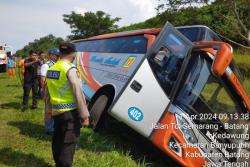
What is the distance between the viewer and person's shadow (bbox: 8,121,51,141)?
7.37 metres

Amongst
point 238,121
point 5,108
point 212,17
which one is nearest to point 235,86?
point 238,121

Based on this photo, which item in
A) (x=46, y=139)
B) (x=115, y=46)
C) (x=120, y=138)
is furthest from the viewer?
(x=115, y=46)

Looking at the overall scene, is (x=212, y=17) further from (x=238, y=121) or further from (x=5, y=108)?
(x=238, y=121)

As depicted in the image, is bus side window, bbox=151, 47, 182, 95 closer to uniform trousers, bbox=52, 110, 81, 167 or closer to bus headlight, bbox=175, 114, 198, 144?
bus headlight, bbox=175, 114, 198, 144

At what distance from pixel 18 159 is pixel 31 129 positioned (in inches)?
76.7

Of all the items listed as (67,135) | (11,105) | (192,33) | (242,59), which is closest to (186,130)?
(67,135)

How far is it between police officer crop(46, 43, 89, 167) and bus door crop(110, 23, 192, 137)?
3.81 feet

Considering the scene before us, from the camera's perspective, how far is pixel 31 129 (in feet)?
26.0

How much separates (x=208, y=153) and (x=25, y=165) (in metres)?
2.97

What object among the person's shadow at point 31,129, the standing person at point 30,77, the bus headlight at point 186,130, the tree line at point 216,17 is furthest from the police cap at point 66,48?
the tree line at point 216,17

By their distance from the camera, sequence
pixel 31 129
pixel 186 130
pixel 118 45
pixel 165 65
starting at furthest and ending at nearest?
pixel 118 45 → pixel 31 129 → pixel 165 65 → pixel 186 130

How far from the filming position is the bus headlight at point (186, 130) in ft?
19.1

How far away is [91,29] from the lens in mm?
45781

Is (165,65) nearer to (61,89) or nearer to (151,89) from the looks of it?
(151,89)
